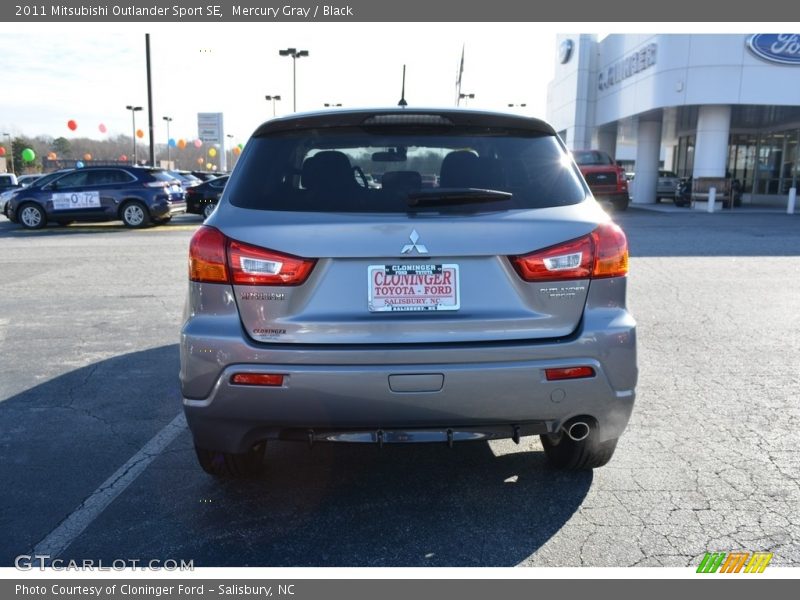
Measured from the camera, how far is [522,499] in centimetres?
336

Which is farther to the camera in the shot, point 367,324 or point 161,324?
point 161,324

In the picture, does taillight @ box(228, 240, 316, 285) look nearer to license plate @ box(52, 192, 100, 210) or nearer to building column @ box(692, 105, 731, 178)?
license plate @ box(52, 192, 100, 210)

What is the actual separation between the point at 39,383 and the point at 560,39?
39.4 m

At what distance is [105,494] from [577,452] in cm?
235

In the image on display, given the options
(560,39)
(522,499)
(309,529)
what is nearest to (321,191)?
(309,529)

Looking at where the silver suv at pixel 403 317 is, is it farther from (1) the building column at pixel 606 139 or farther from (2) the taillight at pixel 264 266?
(1) the building column at pixel 606 139

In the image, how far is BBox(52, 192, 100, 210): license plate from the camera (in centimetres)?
1925

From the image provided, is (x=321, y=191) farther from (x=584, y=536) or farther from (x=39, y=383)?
(x=39, y=383)

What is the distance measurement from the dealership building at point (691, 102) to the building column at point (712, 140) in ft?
0.12

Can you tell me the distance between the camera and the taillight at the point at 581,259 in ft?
9.39

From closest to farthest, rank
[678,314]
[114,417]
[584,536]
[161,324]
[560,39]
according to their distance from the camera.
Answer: [584,536] < [114,417] < [161,324] < [678,314] < [560,39]

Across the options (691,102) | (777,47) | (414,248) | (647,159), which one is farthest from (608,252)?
(647,159)

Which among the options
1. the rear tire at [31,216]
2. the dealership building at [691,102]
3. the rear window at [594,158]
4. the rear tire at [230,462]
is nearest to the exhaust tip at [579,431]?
the rear tire at [230,462]

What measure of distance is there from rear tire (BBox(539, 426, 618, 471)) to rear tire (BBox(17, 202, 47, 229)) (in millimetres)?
19366
